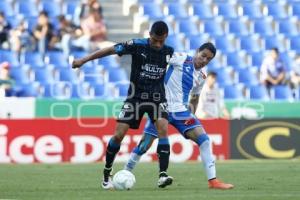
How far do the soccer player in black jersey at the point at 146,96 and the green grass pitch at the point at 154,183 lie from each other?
1.50ft

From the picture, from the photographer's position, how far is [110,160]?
11.8 metres

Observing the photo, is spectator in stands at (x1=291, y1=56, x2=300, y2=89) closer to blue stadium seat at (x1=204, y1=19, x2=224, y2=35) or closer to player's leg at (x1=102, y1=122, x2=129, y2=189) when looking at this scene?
blue stadium seat at (x1=204, y1=19, x2=224, y2=35)

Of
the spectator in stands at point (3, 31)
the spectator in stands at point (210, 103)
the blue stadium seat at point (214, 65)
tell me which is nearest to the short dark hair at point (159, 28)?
the spectator in stands at point (210, 103)

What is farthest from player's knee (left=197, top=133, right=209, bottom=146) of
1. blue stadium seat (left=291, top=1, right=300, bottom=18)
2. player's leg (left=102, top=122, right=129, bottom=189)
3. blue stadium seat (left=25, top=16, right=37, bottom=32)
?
blue stadium seat (left=291, top=1, right=300, bottom=18)

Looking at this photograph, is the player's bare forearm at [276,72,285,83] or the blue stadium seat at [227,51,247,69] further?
the blue stadium seat at [227,51,247,69]

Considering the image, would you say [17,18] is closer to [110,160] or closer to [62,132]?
[62,132]

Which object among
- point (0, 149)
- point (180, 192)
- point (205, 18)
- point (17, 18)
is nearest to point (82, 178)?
point (180, 192)

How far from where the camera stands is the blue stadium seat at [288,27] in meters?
28.0

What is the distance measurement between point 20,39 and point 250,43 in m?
7.41

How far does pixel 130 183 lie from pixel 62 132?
853 cm

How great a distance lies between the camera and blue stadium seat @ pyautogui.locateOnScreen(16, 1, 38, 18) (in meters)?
24.7

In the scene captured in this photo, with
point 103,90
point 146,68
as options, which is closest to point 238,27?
point 103,90

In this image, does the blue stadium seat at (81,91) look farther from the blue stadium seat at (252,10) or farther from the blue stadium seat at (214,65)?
the blue stadium seat at (252,10)

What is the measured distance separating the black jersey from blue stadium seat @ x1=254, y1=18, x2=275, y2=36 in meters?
16.3
